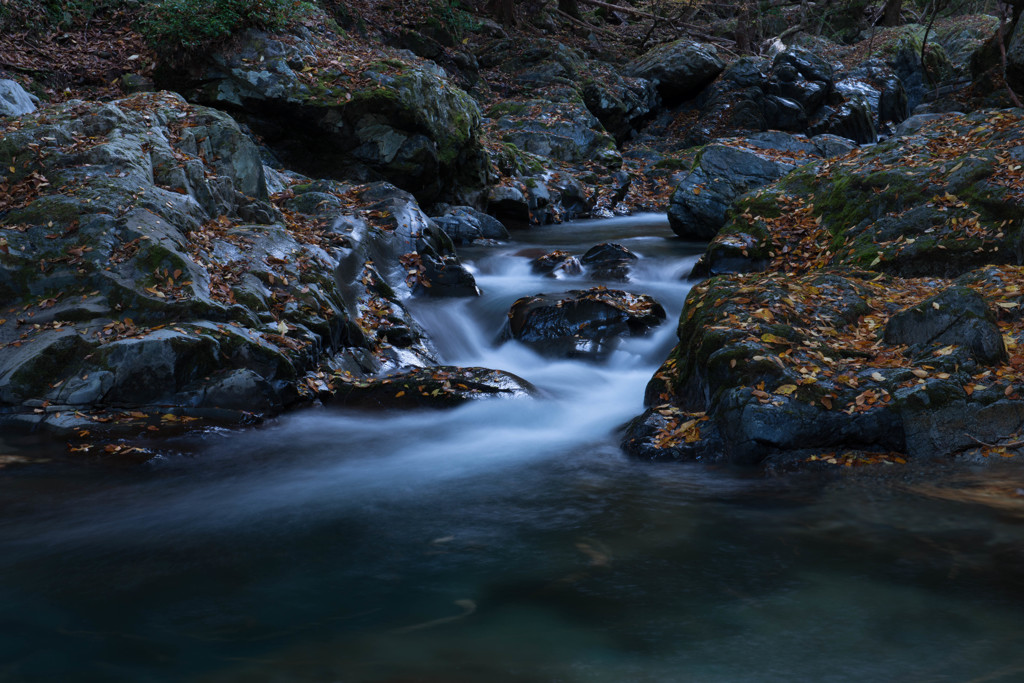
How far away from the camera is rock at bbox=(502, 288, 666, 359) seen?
839 cm

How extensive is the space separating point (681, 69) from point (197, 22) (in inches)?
613

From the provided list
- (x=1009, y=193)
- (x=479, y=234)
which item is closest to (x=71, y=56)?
(x=479, y=234)

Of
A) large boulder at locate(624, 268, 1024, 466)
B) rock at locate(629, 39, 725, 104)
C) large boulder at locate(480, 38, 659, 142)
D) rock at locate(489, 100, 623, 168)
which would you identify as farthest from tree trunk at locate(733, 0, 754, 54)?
large boulder at locate(624, 268, 1024, 466)

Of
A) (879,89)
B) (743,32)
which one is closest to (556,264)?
(879,89)

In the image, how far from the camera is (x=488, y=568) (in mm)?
3754

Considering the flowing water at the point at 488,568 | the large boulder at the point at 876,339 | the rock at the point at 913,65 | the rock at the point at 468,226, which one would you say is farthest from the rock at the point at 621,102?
the flowing water at the point at 488,568

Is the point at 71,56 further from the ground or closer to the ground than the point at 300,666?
further from the ground

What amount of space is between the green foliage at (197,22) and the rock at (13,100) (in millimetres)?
2848

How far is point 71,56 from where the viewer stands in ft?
39.9

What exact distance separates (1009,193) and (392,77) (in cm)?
948

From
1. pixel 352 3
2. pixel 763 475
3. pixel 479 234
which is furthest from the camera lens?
pixel 352 3

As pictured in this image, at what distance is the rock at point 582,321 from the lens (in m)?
8.39

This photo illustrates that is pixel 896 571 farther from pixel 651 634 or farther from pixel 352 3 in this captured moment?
pixel 352 3

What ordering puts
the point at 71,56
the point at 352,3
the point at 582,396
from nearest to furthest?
1. the point at 582,396
2. the point at 71,56
3. the point at 352,3
